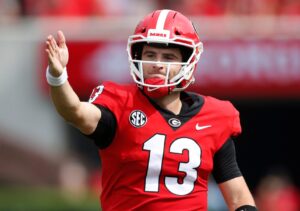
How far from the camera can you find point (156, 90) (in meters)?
5.48

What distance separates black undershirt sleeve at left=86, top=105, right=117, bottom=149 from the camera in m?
5.33

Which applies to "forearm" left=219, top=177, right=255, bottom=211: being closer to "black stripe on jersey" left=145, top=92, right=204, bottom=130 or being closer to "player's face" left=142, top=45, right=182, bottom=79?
"black stripe on jersey" left=145, top=92, right=204, bottom=130

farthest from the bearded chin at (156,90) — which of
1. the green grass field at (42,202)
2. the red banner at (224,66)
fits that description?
the red banner at (224,66)

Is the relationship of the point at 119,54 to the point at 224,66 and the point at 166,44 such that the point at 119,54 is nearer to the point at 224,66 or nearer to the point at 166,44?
the point at 224,66

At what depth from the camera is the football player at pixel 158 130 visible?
5430 mm

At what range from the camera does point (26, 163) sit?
13.0m

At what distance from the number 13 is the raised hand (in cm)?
64

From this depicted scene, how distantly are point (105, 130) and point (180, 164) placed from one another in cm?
42

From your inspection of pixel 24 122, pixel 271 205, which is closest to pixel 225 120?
pixel 271 205

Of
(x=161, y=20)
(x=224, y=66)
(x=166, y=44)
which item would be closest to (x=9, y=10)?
(x=224, y=66)

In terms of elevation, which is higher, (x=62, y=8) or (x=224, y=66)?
(x=62, y=8)

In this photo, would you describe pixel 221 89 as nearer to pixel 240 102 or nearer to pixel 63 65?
pixel 240 102

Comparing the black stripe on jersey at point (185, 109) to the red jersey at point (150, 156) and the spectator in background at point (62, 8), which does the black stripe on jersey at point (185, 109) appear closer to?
the red jersey at point (150, 156)

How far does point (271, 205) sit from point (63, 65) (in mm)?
7996
